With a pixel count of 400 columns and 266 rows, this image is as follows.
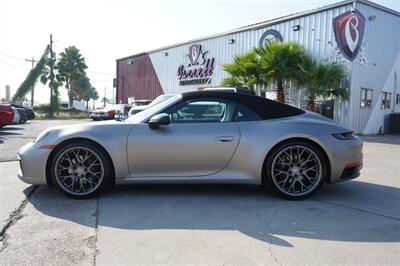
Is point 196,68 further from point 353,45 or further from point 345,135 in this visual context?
point 345,135

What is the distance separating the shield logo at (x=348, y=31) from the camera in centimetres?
1614

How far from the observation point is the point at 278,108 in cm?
489

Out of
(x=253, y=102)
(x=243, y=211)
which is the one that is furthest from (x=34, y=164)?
(x=253, y=102)

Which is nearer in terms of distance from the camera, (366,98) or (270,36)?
(366,98)

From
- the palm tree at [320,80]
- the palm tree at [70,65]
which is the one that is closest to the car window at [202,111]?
the palm tree at [320,80]

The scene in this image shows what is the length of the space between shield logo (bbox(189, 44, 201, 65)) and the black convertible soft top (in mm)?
20504

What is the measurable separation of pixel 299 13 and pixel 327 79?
4.31 m

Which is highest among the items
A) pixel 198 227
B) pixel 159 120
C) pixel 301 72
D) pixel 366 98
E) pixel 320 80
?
pixel 301 72

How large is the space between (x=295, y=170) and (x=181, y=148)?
1397 mm

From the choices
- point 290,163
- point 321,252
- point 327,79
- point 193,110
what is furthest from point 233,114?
point 327,79

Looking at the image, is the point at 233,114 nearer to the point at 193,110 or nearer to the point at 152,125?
the point at 193,110

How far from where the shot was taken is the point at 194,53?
83.1 ft

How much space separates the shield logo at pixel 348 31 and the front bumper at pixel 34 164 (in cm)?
1451

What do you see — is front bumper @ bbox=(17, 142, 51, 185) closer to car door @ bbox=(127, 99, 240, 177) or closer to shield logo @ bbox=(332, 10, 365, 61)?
car door @ bbox=(127, 99, 240, 177)
